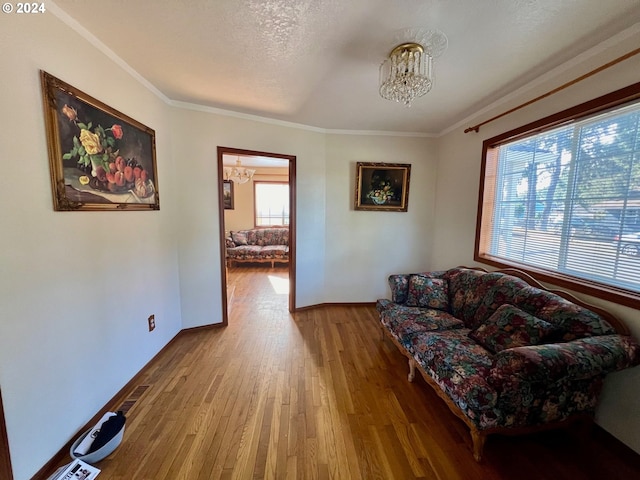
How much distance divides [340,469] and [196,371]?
55.4 inches

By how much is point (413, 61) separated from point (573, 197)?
4.87 feet

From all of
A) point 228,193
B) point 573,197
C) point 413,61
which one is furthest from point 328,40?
point 228,193

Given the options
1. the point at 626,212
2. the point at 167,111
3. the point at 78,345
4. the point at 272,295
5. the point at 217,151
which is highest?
the point at 167,111

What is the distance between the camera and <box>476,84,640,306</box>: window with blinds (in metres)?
1.50

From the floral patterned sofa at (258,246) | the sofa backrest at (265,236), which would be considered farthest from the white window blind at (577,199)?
the sofa backrest at (265,236)

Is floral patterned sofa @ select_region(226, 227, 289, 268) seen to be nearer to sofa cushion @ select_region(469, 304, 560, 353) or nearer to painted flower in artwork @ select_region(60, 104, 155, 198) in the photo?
painted flower in artwork @ select_region(60, 104, 155, 198)

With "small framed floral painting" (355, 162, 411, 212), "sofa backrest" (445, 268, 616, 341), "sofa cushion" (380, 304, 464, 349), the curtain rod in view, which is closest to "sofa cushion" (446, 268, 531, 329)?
"sofa backrest" (445, 268, 616, 341)

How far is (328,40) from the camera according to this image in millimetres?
1553

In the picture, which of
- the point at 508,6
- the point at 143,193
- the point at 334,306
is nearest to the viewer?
Answer: the point at 508,6

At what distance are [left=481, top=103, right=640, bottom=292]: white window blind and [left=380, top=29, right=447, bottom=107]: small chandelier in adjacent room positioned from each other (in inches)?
45.2

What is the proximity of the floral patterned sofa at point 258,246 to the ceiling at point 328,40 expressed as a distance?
12.3 feet

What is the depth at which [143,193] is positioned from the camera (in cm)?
204

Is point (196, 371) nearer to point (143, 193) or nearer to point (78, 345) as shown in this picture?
point (78, 345)

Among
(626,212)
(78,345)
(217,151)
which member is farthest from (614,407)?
(217,151)
